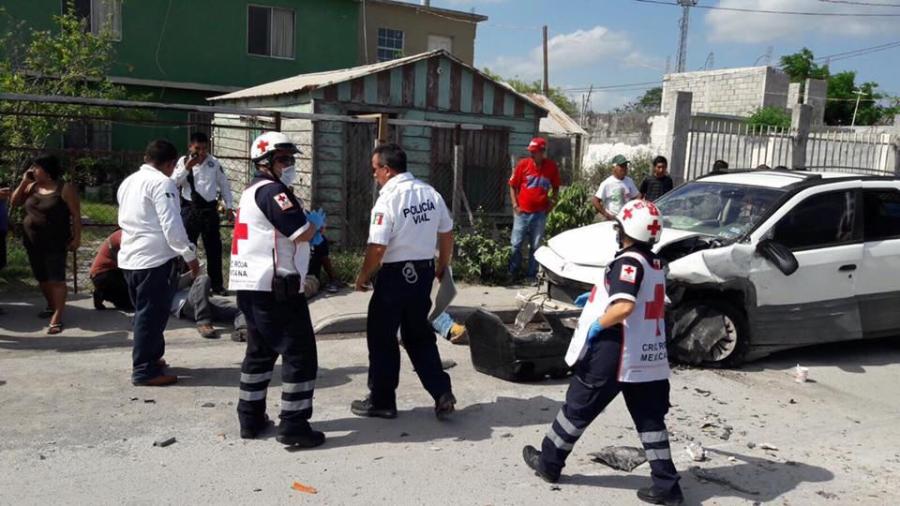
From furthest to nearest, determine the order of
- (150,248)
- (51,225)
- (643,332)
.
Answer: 1. (51,225)
2. (150,248)
3. (643,332)

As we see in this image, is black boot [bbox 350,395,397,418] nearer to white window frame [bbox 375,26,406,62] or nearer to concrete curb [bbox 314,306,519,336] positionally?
concrete curb [bbox 314,306,519,336]

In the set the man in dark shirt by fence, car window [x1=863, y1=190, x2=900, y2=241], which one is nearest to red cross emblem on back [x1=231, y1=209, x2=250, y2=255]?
car window [x1=863, y1=190, x2=900, y2=241]

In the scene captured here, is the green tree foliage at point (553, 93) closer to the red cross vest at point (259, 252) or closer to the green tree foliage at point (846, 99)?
the green tree foliage at point (846, 99)

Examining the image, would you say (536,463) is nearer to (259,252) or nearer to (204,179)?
(259,252)

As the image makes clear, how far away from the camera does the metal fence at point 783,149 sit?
523 inches

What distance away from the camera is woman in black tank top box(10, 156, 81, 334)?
6.42 meters

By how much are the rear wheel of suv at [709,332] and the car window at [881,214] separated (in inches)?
62.5

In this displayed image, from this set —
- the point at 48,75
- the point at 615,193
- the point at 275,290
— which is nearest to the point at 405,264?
the point at 275,290

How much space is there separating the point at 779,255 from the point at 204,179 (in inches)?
220

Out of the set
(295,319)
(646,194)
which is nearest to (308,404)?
(295,319)

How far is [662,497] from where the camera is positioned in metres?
3.80

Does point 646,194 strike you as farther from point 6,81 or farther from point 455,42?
point 455,42

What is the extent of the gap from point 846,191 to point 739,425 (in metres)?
2.91

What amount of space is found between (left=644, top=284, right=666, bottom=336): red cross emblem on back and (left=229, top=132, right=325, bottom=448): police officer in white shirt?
1929 millimetres
